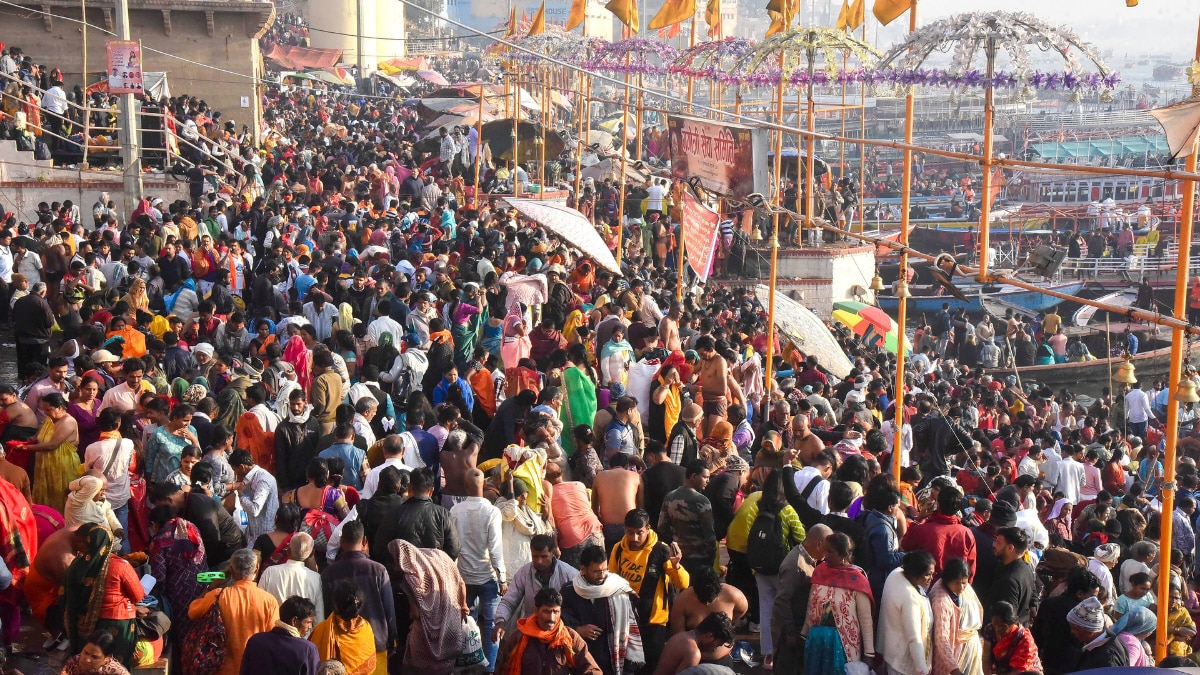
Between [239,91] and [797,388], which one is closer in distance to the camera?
[797,388]

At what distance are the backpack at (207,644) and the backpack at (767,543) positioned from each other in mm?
2755

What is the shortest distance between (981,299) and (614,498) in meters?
26.1

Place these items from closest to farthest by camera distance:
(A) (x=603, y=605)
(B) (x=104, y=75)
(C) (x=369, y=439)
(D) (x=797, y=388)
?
(A) (x=603, y=605), (C) (x=369, y=439), (D) (x=797, y=388), (B) (x=104, y=75)

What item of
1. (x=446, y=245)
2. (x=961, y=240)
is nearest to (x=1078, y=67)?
(x=446, y=245)

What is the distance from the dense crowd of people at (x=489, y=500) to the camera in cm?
614

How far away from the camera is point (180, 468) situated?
7.40m

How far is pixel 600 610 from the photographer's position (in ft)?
20.1

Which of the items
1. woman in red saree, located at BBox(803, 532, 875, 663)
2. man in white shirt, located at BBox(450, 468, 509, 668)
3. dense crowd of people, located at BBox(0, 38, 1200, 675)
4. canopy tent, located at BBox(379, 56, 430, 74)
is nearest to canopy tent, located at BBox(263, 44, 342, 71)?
canopy tent, located at BBox(379, 56, 430, 74)

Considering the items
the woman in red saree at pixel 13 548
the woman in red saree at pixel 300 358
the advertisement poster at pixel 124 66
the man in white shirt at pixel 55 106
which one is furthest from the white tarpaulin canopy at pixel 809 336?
the man in white shirt at pixel 55 106

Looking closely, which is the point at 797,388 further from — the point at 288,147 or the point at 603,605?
the point at 288,147

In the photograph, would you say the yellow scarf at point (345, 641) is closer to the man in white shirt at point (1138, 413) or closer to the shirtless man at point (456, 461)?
the shirtless man at point (456, 461)

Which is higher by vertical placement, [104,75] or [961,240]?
[104,75]

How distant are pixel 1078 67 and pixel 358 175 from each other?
1150cm

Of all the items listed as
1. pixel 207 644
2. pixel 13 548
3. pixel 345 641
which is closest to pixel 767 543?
pixel 345 641
